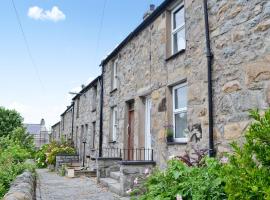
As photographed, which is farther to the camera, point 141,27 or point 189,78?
point 141,27

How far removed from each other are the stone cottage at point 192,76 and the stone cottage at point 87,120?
3.73 m

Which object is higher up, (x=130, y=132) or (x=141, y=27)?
(x=141, y=27)

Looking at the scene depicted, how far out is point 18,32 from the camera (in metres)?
11.8

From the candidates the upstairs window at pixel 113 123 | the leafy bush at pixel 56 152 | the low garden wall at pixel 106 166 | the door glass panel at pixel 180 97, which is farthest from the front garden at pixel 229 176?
the leafy bush at pixel 56 152

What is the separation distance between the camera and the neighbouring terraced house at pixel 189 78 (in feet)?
18.2

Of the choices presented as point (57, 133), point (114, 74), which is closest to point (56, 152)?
point (114, 74)

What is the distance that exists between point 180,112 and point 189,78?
106 cm

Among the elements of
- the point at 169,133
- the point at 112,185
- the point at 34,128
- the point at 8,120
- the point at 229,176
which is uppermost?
the point at 34,128

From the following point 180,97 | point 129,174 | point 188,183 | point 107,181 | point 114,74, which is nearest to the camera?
point 188,183

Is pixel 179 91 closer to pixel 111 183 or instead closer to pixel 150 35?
pixel 150 35

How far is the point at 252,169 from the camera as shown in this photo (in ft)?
9.31

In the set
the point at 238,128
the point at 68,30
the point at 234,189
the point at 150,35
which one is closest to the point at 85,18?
the point at 68,30

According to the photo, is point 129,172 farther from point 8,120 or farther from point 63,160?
point 8,120

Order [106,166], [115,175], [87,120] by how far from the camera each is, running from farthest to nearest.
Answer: [87,120] → [106,166] → [115,175]
